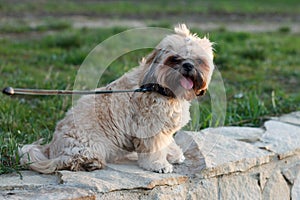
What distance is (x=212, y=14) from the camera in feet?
62.4

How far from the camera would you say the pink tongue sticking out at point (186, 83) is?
166 inches

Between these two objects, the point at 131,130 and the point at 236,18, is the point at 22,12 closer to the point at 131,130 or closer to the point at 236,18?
the point at 236,18

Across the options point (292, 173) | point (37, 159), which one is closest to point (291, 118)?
point (292, 173)

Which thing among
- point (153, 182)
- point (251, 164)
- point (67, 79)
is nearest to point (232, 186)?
point (251, 164)

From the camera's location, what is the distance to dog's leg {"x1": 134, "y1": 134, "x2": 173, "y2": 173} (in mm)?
4402

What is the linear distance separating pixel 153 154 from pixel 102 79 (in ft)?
9.51

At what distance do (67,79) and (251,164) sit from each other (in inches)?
116

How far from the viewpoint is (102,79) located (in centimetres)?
718

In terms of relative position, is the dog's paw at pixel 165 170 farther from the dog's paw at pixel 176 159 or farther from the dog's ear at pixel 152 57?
the dog's ear at pixel 152 57

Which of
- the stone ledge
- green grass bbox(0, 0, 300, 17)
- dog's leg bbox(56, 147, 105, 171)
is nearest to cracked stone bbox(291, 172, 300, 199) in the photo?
the stone ledge

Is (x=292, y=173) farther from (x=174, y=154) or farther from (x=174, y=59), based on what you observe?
(x=174, y=59)

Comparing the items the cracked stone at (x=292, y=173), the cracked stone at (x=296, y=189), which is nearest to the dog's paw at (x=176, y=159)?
the cracked stone at (x=292, y=173)

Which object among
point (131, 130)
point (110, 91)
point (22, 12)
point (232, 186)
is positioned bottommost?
point (232, 186)

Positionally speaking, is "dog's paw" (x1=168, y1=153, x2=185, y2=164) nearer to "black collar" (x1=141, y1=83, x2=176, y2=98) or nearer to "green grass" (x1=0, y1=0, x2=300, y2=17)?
"black collar" (x1=141, y1=83, x2=176, y2=98)
